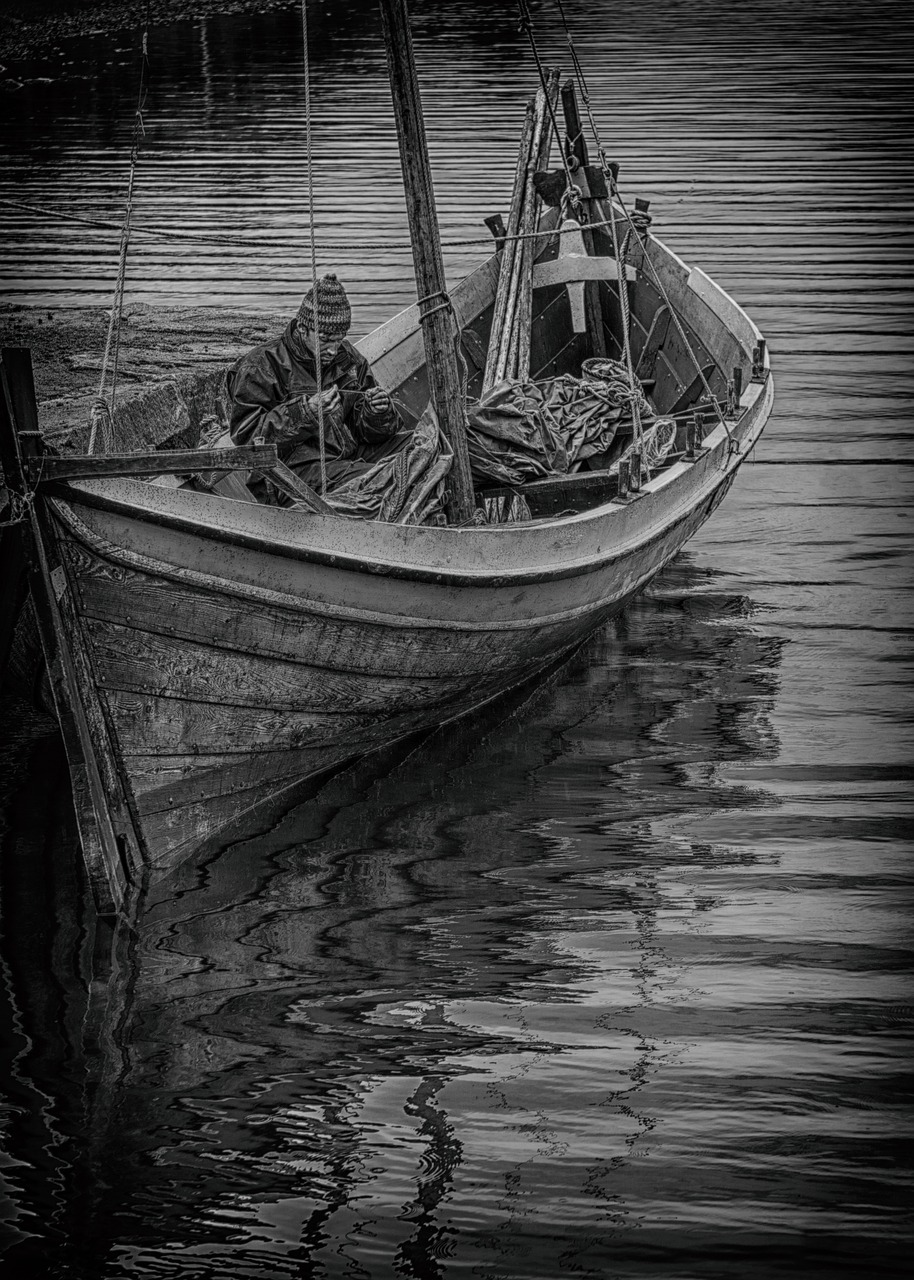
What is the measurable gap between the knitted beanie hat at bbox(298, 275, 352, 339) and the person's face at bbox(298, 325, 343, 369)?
0.05 feet

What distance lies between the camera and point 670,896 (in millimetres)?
5145

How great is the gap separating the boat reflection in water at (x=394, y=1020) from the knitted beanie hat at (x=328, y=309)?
1921mm

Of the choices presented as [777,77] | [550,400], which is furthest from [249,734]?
[777,77]

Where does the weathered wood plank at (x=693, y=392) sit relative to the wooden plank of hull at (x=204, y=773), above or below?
above

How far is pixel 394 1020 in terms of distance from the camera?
14.8ft

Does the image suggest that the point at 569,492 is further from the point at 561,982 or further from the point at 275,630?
the point at 561,982

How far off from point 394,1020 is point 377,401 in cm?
307

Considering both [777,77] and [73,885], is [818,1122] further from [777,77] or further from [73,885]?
[777,77]

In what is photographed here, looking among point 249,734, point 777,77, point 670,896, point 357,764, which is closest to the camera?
point 670,896

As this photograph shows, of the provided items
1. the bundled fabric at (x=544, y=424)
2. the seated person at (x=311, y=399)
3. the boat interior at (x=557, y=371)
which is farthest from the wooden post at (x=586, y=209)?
the seated person at (x=311, y=399)

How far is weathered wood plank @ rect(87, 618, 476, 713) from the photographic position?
16.6 feet

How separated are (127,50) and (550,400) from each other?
2672cm

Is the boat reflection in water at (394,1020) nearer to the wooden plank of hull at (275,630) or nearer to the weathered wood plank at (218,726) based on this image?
the weathered wood plank at (218,726)

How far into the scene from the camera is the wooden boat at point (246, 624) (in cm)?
481
